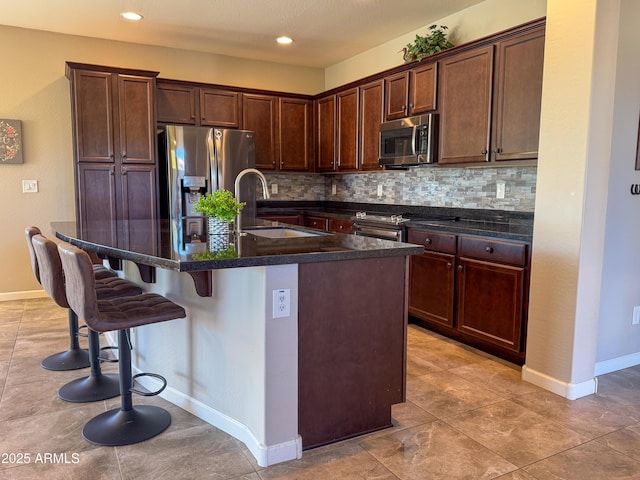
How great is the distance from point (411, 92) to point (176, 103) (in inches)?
96.1

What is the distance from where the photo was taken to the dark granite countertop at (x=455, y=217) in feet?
10.3

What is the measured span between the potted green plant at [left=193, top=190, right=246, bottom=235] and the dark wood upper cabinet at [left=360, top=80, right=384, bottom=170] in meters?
2.49

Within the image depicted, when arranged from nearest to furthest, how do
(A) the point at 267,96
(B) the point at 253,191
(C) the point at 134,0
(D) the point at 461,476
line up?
(D) the point at 461,476
(C) the point at 134,0
(B) the point at 253,191
(A) the point at 267,96

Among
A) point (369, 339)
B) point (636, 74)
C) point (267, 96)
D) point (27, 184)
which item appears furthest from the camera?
point (267, 96)

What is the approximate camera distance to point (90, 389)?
8.57 feet

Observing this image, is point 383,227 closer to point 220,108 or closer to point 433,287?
point 433,287

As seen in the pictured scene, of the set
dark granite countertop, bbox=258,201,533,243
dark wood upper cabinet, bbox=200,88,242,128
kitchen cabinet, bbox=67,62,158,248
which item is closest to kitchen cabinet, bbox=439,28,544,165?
dark granite countertop, bbox=258,201,533,243

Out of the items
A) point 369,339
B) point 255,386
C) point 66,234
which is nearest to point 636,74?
point 369,339

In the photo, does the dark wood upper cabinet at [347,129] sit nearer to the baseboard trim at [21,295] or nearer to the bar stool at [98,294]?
the bar stool at [98,294]

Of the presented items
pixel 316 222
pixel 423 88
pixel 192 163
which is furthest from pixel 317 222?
pixel 423 88

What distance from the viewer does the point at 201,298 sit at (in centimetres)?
227

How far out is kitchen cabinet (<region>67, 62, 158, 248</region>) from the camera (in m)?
4.36

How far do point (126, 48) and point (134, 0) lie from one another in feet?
4.17

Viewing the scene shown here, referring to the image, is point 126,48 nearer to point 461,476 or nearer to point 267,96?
point 267,96
